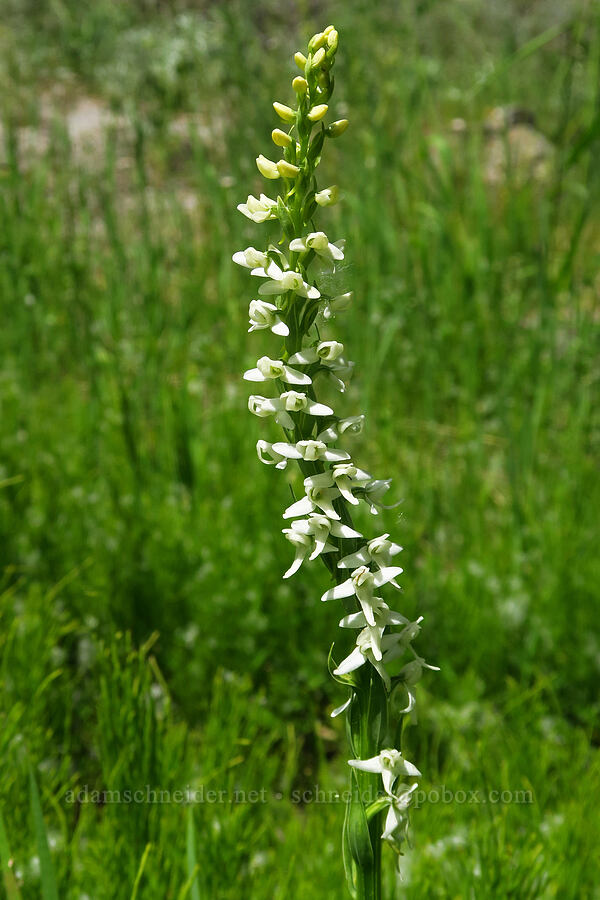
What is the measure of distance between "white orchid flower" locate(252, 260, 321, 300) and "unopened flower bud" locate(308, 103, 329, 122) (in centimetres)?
16

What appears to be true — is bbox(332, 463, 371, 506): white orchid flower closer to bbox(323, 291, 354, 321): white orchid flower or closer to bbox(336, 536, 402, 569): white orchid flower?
bbox(336, 536, 402, 569): white orchid flower

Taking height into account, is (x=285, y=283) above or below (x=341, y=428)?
above

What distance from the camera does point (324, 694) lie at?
2795 mm

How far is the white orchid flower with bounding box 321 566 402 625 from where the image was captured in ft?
3.08

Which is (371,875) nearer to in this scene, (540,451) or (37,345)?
(540,451)

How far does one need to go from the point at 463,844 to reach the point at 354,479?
43.1 inches

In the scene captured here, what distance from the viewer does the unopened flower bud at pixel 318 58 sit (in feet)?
3.16

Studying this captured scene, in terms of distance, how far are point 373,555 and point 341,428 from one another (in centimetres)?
15

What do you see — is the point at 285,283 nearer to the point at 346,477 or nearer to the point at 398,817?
the point at 346,477

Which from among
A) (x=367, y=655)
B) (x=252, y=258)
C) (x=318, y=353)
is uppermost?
(x=252, y=258)

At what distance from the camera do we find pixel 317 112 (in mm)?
953

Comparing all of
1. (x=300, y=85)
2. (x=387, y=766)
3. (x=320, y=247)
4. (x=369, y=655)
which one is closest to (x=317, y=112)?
(x=300, y=85)

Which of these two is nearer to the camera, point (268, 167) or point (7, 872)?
point (268, 167)

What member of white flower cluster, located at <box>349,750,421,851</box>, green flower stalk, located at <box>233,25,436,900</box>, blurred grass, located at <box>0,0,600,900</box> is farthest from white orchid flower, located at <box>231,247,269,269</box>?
blurred grass, located at <box>0,0,600,900</box>
